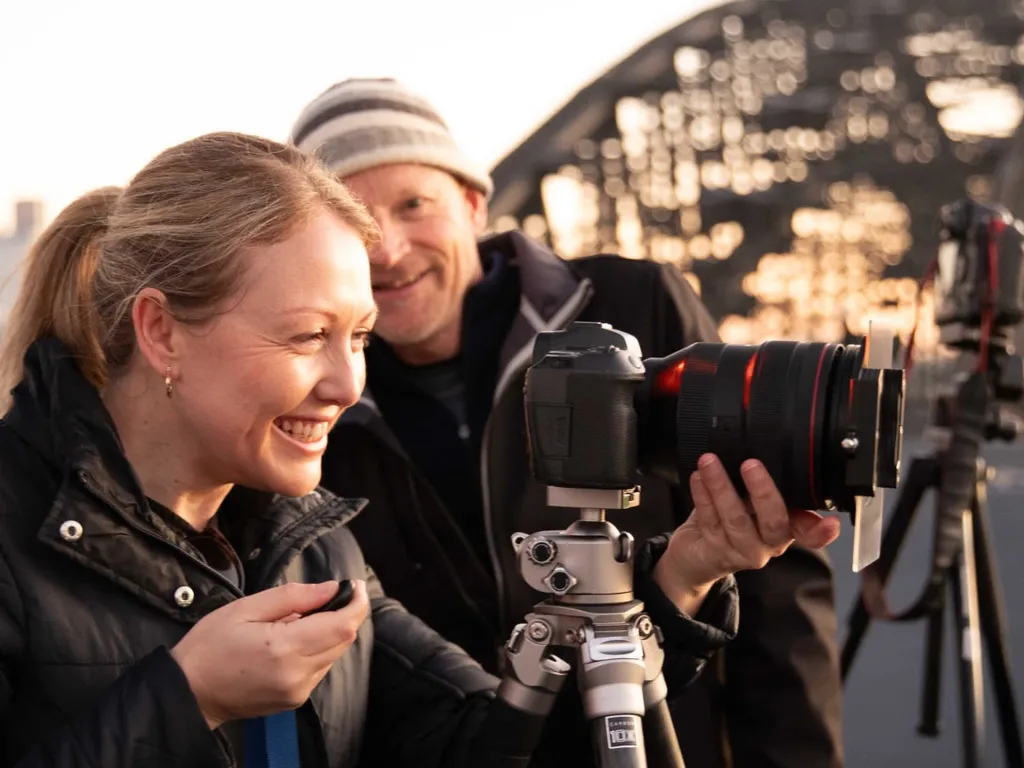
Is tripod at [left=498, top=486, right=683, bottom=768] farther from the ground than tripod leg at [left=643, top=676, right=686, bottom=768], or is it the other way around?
tripod at [left=498, top=486, right=683, bottom=768]

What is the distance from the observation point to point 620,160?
84.2 ft

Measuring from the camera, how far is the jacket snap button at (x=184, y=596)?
65.5 inches

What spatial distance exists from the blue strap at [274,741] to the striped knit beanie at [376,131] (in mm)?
1061

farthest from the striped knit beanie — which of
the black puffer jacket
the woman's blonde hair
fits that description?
the black puffer jacket

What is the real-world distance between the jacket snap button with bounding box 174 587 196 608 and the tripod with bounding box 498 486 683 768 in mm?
380

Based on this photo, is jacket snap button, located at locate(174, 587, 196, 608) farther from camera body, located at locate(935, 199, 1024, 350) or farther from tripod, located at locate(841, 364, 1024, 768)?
camera body, located at locate(935, 199, 1024, 350)

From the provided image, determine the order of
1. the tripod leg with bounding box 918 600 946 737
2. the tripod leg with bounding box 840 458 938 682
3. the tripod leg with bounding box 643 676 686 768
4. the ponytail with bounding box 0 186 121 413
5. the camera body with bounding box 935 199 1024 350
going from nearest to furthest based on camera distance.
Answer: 1. the tripod leg with bounding box 643 676 686 768
2. the ponytail with bounding box 0 186 121 413
3. the camera body with bounding box 935 199 1024 350
4. the tripod leg with bounding box 840 458 938 682
5. the tripod leg with bounding box 918 600 946 737

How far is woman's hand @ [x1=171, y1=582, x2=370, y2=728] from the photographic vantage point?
149cm

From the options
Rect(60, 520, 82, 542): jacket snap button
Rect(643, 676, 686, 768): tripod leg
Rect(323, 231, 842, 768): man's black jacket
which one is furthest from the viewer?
Rect(323, 231, 842, 768): man's black jacket

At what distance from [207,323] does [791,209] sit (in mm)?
28192

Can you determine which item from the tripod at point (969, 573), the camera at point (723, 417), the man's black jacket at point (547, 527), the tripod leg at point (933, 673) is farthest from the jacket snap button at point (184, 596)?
the tripod leg at point (933, 673)

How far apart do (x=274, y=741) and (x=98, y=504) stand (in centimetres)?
34

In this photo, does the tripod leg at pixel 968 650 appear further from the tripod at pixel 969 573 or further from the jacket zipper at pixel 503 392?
the jacket zipper at pixel 503 392

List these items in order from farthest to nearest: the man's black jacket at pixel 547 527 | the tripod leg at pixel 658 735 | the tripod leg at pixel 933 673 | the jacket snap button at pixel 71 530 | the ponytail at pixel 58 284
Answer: the tripod leg at pixel 933 673 → the man's black jacket at pixel 547 527 → the ponytail at pixel 58 284 → the tripod leg at pixel 658 735 → the jacket snap button at pixel 71 530
